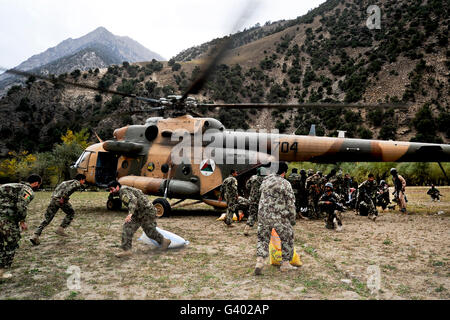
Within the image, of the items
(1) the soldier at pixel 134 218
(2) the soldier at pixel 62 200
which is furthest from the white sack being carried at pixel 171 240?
(2) the soldier at pixel 62 200

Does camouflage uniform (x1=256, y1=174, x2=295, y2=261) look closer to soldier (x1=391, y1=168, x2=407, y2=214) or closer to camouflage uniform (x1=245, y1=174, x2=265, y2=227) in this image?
camouflage uniform (x1=245, y1=174, x2=265, y2=227)

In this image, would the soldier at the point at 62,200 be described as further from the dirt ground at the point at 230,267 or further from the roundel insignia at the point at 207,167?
the roundel insignia at the point at 207,167

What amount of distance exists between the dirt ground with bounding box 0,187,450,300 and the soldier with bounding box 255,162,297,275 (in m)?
0.33

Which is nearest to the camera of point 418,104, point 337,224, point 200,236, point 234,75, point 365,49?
point 200,236

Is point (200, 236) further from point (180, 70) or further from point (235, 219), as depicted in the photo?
point (180, 70)

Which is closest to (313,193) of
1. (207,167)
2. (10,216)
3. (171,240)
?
(207,167)

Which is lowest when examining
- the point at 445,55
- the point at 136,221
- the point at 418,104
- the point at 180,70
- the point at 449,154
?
the point at 136,221

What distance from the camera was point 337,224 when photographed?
29.3 ft

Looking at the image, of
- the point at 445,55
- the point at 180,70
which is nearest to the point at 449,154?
the point at 445,55

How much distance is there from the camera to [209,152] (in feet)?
36.6

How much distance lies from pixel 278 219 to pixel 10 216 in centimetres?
415

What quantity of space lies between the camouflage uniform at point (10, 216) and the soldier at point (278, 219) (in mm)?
3761

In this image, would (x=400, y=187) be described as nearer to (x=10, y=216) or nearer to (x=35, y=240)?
(x=35, y=240)

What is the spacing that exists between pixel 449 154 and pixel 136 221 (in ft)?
34.3
